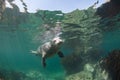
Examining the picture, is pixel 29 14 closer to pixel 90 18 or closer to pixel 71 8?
pixel 71 8

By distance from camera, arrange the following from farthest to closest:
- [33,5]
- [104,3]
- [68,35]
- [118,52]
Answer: [68,35], [33,5], [104,3], [118,52]

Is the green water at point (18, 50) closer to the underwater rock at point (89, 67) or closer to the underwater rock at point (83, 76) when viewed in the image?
the underwater rock at point (89, 67)

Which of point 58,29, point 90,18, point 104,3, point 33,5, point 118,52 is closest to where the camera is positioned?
point 118,52

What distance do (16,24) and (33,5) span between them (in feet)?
21.7

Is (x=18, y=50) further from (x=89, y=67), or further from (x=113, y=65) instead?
(x=113, y=65)

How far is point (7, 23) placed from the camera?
24031 mm

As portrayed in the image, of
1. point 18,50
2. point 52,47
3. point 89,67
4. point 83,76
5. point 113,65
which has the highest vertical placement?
point 18,50

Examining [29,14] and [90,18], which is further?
[90,18]

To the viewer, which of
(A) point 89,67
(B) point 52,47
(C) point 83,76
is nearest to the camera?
(B) point 52,47

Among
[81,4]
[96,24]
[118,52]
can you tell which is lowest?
[118,52]

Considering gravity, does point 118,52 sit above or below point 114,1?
below

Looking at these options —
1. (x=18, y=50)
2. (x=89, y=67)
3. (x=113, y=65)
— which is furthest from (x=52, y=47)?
(x=18, y=50)

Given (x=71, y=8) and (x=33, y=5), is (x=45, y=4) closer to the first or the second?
(x=33, y=5)

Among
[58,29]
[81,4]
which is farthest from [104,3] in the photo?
[58,29]
